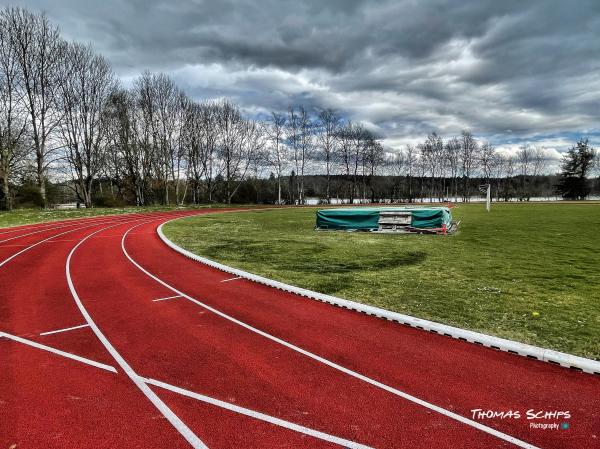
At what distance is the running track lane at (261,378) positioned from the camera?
390 cm

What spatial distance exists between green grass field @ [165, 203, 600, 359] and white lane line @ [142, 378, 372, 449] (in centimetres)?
401

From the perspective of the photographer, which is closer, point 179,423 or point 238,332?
point 179,423

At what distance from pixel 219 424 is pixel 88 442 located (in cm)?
143

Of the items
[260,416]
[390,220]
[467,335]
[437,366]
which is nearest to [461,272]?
[467,335]

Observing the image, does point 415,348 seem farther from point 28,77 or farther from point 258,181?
point 258,181

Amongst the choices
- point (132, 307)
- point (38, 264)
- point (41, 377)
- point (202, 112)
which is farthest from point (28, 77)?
point (41, 377)

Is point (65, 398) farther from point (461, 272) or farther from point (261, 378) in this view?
point (461, 272)

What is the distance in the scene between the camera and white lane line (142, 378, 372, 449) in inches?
147

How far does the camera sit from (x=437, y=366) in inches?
210

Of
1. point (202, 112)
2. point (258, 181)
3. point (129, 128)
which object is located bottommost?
point (258, 181)

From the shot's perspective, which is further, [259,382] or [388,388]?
[259,382]

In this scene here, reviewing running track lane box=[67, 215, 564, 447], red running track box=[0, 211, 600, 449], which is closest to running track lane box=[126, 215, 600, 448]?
red running track box=[0, 211, 600, 449]

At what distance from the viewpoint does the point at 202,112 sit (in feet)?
179

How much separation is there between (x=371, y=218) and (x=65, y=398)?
1968 cm
